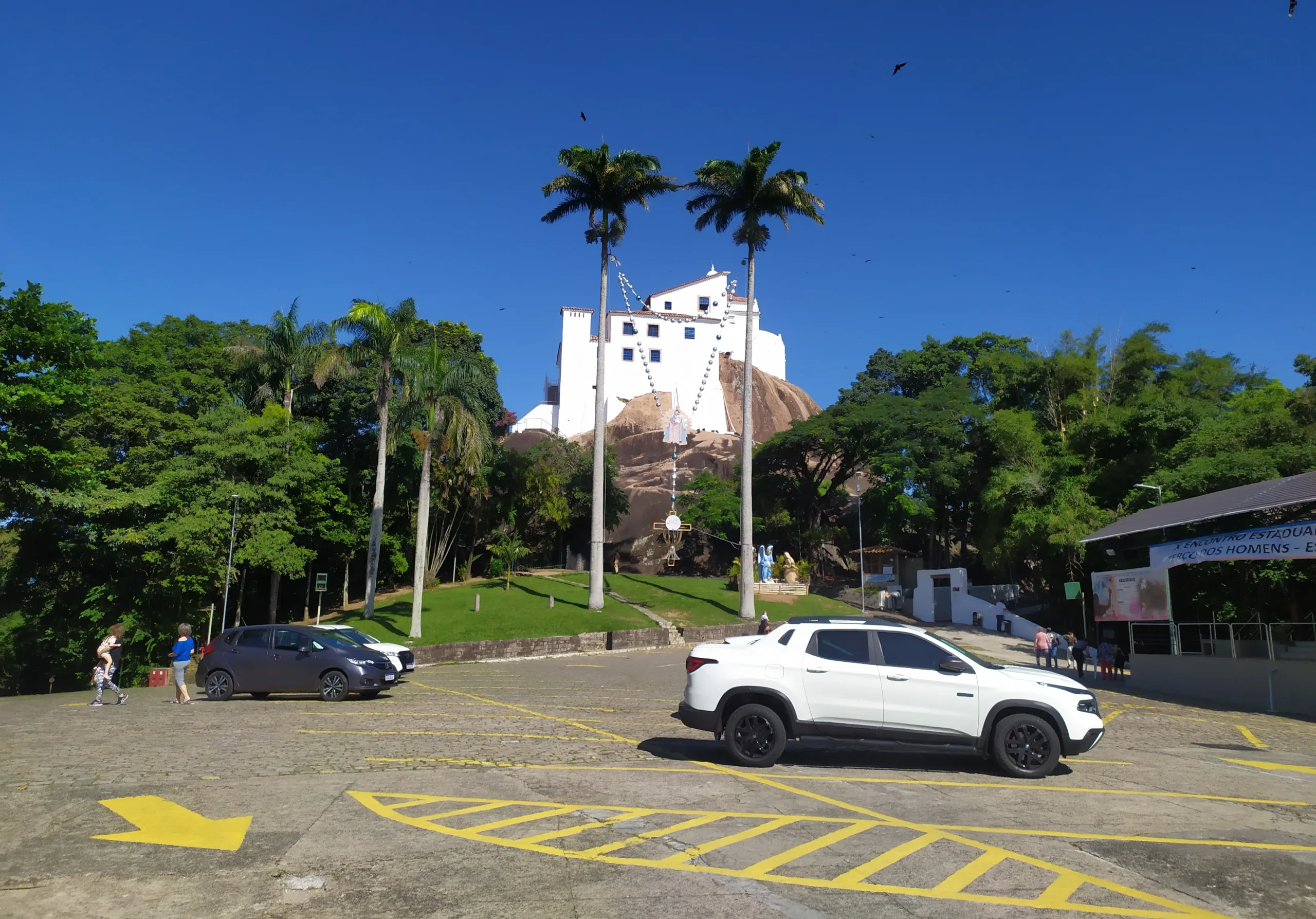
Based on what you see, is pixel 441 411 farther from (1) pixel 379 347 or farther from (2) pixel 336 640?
(2) pixel 336 640

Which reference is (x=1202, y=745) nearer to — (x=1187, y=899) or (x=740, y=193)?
(x=1187, y=899)

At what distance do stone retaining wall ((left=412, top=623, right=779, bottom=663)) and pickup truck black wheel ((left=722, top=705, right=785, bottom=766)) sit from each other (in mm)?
16539

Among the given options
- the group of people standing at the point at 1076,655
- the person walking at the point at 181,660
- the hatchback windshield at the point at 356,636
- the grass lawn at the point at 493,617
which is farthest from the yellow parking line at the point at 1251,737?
the grass lawn at the point at 493,617

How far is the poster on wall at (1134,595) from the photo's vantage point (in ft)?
72.6

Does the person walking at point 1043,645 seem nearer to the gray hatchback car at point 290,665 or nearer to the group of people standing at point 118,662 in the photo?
the gray hatchback car at point 290,665

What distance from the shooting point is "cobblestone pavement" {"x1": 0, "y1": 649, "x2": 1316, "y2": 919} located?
16.4 ft

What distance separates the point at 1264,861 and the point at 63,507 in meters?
35.6

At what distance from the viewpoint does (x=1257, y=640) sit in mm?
20906

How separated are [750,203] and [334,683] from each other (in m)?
32.6

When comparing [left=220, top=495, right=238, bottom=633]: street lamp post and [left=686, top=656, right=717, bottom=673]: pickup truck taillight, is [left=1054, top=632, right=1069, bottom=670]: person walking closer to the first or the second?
[left=686, top=656, right=717, bottom=673]: pickup truck taillight

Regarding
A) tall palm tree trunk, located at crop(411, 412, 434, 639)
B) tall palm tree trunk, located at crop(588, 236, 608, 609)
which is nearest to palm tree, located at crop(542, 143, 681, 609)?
tall palm tree trunk, located at crop(588, 236, 608, 609)

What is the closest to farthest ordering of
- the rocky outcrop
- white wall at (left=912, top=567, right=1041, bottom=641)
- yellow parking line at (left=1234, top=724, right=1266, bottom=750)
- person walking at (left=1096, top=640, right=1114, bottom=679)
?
yellow parking line at (left=1234, top=724, right=1266, bottom=750)
person walking at (left=1096, top=640, right=1114, bottom=679)
white wall at (left=912, top=567, right=1041, bottom=641)
the rocky outcrop

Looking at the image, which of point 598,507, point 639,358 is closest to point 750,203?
point 598,507

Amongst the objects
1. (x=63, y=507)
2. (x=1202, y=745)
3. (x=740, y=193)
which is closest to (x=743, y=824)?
(x=1202, y=745)
